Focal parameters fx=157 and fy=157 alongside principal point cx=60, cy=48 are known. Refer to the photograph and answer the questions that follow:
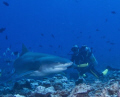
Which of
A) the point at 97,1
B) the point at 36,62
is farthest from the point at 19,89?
the point at 97,1

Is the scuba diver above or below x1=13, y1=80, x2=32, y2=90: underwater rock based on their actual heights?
above

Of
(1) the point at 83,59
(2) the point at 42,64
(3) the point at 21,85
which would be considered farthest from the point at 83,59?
(3) the point at 21,85

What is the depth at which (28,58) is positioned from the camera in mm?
7090

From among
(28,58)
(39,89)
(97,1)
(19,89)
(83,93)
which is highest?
(97,1)

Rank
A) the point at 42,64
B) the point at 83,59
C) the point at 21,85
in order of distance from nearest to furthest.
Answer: the point at 21,85, the point at 42,64, the point at 83,59

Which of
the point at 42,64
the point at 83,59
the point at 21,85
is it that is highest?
the point at 83,59

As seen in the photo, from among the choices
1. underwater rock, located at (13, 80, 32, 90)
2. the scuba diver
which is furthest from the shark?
the scuba diver

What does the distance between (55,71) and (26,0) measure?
196 m

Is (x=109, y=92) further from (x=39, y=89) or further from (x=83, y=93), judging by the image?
(x=39, y=89)

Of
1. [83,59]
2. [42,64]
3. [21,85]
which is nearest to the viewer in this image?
[21,85]

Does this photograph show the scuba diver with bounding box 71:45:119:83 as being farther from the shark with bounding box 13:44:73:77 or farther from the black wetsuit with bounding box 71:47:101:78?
the shark with bounding box 13:44:73:77

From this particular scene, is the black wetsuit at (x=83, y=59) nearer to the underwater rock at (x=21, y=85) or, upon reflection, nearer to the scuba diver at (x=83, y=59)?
the scuba diver at (x=83, y=59)

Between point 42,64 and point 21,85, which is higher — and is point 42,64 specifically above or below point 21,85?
above

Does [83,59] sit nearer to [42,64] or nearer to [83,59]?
[83,59]
